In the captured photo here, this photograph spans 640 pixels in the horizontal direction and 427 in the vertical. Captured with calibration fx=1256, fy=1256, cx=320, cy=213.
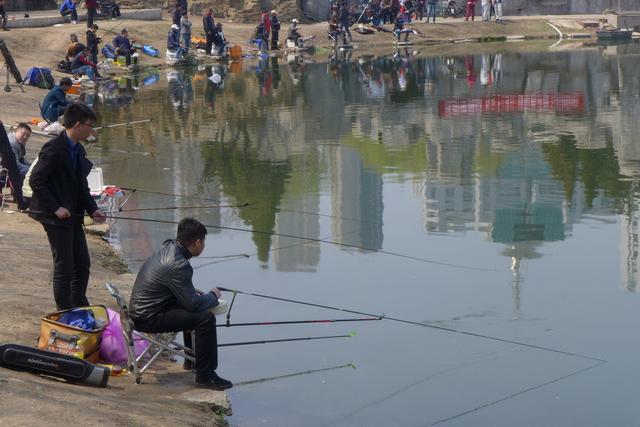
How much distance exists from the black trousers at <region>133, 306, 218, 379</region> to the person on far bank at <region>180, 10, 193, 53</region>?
121 ft

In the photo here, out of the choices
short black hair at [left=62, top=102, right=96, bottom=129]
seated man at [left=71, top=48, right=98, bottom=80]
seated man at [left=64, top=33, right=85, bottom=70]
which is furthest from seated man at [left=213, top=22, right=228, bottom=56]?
short black hair at [left=62, top=102, right=96, bottom=129]

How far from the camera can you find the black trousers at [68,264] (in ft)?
30.1

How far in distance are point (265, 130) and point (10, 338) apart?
1625 cm

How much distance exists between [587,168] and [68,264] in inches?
474

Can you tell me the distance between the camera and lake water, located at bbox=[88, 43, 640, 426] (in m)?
9.57

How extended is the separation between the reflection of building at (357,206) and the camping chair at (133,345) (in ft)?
19.1

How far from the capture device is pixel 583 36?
5684 centimetres

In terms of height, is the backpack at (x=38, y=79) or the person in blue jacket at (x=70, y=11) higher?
the person in blue jacket at (x=70, y=11)

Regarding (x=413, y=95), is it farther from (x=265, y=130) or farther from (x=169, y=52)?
(x=169, y=52)

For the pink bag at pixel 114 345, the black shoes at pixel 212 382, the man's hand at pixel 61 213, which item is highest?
the man's hand at pixel 61 213

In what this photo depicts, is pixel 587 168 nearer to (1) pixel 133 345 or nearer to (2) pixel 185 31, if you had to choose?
(1) pixel 133 345

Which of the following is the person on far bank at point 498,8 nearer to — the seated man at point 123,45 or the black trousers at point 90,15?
the black trousers at point 90,15

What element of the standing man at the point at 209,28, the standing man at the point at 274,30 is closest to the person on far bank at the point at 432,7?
the standing man at the point at 274,30

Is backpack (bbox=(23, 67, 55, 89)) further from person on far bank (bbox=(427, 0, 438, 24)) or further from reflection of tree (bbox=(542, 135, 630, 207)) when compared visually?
person on far bank (bbox=(427, 0, 438, 24))
